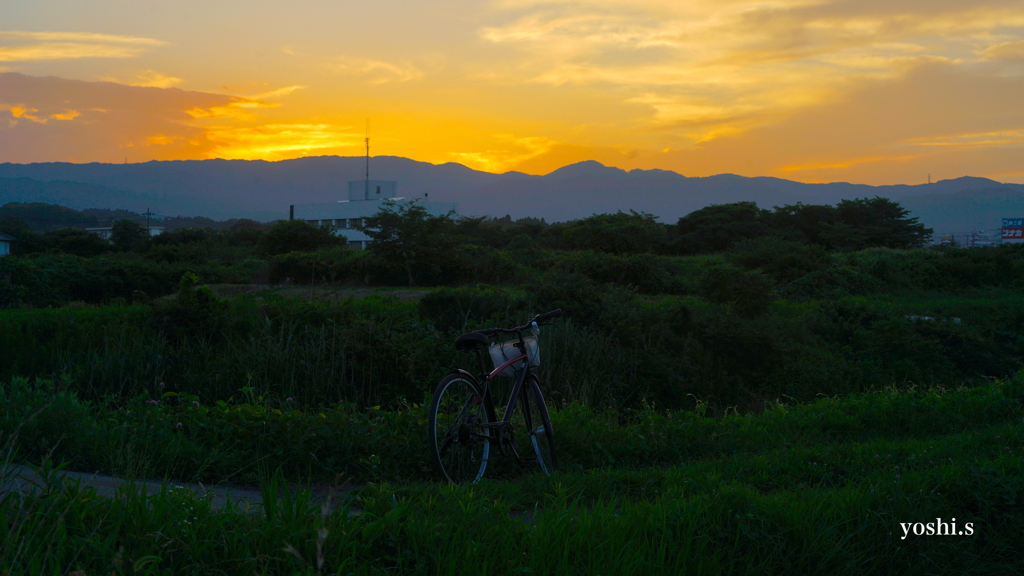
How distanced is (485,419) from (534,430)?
404mm

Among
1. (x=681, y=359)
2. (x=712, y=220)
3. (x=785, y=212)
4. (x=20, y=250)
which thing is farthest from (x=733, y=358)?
(x=20, y=250)

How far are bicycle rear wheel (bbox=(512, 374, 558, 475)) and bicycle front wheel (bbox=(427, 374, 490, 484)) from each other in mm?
377

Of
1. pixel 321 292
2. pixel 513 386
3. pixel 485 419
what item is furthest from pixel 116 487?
pixel 321 292

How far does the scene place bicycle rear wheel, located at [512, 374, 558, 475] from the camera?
5.31 m

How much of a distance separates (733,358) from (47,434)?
1095 centimetres

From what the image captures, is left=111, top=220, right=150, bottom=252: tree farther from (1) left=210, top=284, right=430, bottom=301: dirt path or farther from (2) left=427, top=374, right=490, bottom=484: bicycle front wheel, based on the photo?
(2) left=427, top=374, right=490, bottom=484: bicycle front wheel

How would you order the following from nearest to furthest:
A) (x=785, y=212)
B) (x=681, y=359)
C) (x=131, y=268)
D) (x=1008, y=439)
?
(x=1008, y=439) → (x=681, y=359) → (x=131, y=268) → (x=785, y=212)

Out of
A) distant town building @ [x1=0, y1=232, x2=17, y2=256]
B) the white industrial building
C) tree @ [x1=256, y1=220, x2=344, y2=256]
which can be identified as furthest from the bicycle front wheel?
the white industrial building

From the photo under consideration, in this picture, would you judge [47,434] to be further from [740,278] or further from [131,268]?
[131,268]

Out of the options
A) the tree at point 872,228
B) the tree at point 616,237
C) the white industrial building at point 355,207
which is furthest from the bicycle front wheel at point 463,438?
the white industrial building at point 355,207

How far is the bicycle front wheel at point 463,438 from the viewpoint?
189 inches

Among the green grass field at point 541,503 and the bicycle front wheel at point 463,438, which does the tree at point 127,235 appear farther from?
the bicycle front wheel at point 463,438

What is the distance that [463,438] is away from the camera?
194 inches

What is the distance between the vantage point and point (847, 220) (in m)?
50.7
